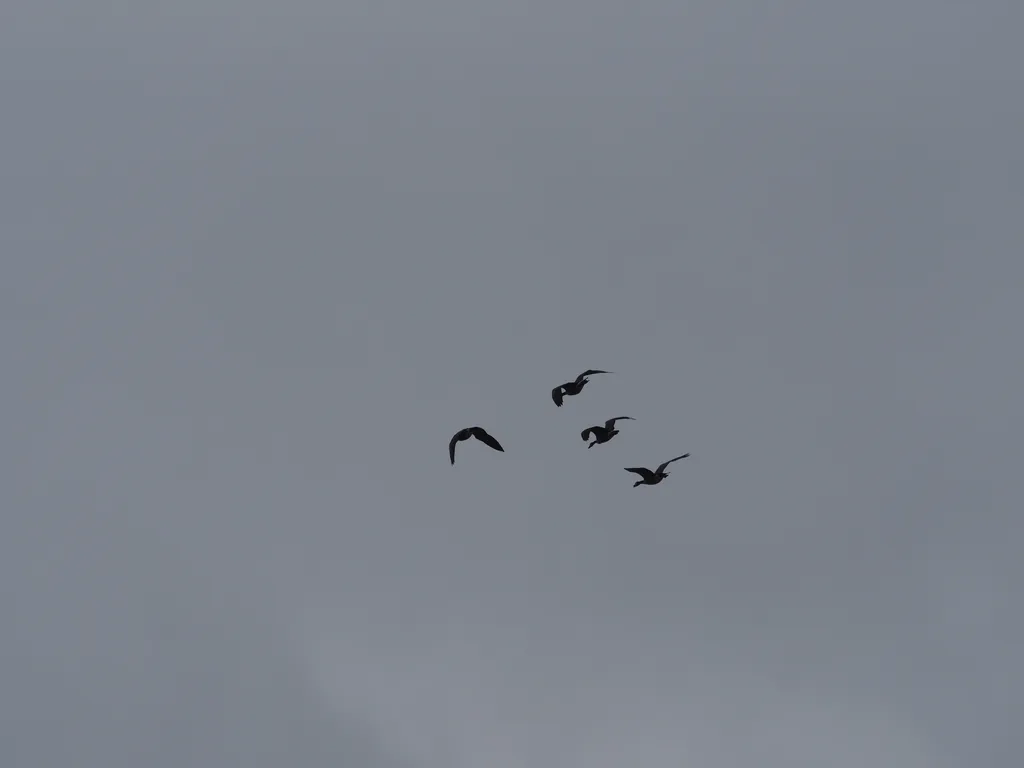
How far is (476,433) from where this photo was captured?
56188 mm

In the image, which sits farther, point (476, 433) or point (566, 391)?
point (566, 391)

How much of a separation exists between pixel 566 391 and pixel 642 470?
616 centimetres

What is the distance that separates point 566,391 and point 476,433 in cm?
921

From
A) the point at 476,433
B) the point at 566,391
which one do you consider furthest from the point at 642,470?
the point at 476,433

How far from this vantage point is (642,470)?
63969mm

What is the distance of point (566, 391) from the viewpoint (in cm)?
6378

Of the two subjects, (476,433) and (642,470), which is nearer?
(476,433)

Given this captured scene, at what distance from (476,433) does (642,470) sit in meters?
12.2

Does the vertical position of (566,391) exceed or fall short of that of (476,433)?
it exceeds it

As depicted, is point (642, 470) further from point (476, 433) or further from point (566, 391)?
point (476, 433)

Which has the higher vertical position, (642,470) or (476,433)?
(642,470)
